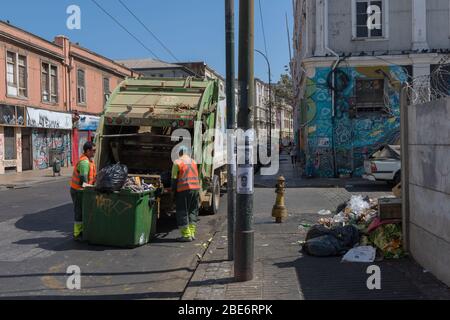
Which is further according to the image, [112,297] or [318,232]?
[318,232]

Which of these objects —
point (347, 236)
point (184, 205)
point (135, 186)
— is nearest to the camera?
point (347, 236)

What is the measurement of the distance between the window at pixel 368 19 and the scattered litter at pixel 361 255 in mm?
14791

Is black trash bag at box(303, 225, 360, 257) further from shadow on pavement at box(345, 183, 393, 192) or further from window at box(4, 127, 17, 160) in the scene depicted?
window at box(4, 127, 17, 160)

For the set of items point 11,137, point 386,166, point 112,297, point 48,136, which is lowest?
point 112,297

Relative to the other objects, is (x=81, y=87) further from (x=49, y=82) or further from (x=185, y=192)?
(x=185, y=192)

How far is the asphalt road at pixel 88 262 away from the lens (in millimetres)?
5699

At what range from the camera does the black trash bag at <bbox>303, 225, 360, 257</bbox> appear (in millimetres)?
6855

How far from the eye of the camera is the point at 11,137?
25094mm

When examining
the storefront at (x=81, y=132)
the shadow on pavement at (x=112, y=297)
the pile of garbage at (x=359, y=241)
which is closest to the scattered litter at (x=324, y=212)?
the pile of garbage at (x=359, y=241)

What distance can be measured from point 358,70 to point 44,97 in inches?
698

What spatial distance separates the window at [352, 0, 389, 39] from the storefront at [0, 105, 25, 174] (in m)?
16.5

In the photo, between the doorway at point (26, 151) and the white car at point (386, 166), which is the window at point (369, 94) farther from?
the doorway at point (26, 151)

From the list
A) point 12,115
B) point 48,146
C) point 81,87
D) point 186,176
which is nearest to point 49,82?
point 48,146
